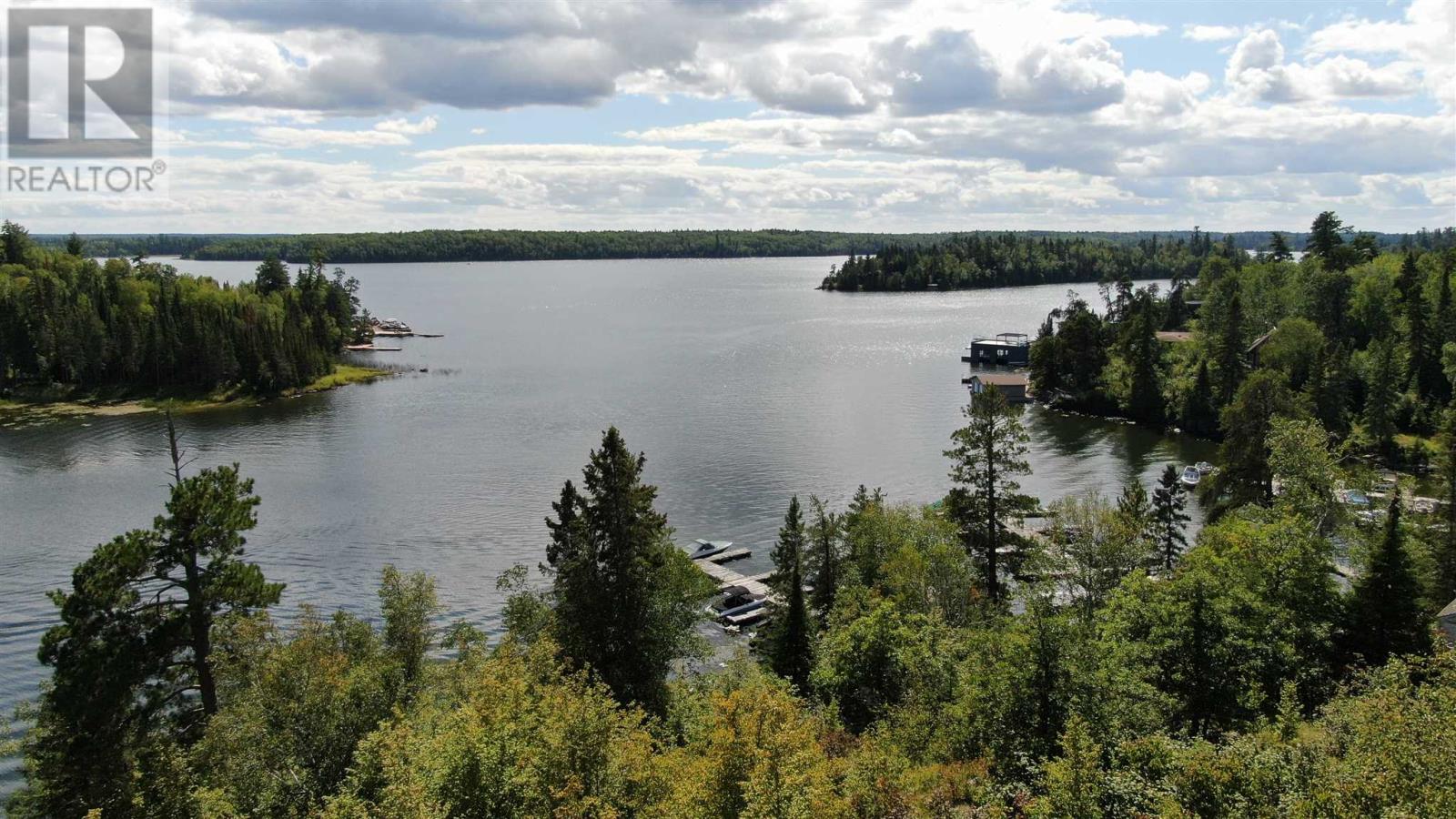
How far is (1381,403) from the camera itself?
7544 cm

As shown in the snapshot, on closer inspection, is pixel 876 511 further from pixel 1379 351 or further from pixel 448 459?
pixel 1379 351

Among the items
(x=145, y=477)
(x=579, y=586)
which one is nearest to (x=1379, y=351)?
(x=579, y=586)

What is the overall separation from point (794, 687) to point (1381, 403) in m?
66.3

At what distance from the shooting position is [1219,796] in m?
17.2

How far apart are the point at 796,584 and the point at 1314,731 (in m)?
17.5

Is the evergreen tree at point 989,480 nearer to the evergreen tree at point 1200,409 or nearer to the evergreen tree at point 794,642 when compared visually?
the evergreen tree at point 794,642

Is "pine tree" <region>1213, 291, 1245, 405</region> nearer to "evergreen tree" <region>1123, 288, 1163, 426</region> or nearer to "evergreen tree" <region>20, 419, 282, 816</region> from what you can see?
"evergreen tree" <region>1123, 288, 1163, 426</region>

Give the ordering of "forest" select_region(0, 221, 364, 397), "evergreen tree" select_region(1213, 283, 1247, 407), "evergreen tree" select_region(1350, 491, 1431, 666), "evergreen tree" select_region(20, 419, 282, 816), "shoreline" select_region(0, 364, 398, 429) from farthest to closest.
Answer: "forest" select_region(0, 221, 364, 397) < "shoreline" select_region(0, 364, 398, 429) < "evergreen tree" select_region(1213, 283, 1247, 407) < "evergreen tree" select_region(1350, 491, 1431, 666) < "evergreen tree" select_region(20, 419, 282, 816)

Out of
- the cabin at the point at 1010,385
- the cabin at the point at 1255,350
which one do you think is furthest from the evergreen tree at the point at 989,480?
the cabin at the point at 1255,350

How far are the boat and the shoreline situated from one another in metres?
59.0

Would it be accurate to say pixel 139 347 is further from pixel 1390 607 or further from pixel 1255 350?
pixel 1255 350

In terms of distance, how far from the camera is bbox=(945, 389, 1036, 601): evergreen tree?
42.8 metres

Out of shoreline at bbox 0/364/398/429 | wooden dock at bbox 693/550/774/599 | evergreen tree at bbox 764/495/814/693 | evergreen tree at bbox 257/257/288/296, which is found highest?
evergreen tree at bbox 257/257/288/296

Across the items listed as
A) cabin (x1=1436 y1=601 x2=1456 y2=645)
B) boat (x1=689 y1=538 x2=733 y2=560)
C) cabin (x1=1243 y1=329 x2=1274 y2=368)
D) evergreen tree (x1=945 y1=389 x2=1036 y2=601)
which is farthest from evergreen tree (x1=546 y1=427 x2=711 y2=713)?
cabin (x1=1243 y1=329 x2=1274 y2=368)
